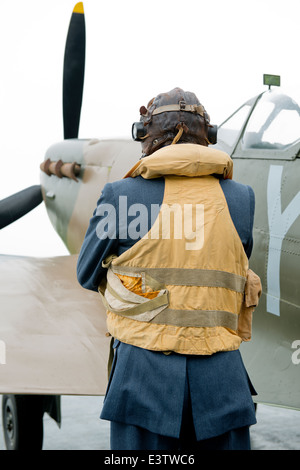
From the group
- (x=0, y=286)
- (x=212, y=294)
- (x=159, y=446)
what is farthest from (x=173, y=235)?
(x=0, y=286)

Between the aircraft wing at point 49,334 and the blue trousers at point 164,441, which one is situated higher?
the blue trousers at point 164,441

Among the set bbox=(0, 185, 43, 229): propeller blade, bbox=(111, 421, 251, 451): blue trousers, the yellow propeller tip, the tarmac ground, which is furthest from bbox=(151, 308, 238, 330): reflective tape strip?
the yellow propeller tip

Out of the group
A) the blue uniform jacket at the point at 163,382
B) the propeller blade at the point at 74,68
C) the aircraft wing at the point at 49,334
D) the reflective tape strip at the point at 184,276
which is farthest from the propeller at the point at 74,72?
the reflective tape strip at the point at 184,276

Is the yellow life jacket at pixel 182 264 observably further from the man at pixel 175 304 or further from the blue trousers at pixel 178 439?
the blue trousers at pixel 178 439

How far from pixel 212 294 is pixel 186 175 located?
42 centimetres

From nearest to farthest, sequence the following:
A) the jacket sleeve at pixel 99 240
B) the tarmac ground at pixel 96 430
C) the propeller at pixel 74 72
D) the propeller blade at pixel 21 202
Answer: the jacket sleeve at pixel 99 240
the tarmac ground at pixel 96 430
the propeller blade at pixel 21 202
the propeller at pixel 74 72

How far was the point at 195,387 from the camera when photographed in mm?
1976

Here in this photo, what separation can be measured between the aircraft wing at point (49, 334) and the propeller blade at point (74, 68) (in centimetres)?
310

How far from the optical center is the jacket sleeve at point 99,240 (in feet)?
6.77

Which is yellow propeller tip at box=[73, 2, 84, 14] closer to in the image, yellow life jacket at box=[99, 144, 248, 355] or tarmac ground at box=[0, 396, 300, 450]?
tarmac ground at box=[0, 396, 300, 450]

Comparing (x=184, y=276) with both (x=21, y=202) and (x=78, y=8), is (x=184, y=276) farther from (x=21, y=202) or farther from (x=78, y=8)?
(x=78, y=8)

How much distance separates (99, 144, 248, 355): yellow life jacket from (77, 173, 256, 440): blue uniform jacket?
0.04 meters

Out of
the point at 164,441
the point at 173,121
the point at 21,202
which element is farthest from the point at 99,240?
the point at 21,202

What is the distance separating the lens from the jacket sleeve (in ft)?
6.77
